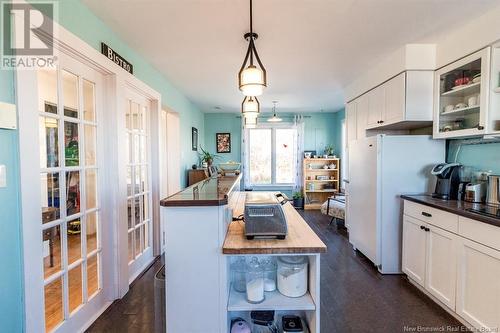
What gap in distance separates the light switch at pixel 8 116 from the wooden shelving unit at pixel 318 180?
5.56 metres

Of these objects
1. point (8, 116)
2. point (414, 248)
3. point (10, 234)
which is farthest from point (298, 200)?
point (8, 116)

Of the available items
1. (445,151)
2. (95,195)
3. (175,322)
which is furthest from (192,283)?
(445,151)

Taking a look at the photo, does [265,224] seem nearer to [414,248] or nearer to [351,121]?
[414,248]

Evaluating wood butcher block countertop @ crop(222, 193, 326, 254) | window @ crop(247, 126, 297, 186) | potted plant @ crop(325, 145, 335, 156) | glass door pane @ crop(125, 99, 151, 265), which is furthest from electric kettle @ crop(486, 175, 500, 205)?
window @ crop(247, 126, 297, 186)

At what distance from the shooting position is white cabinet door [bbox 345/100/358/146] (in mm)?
3904

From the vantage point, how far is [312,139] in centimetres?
650

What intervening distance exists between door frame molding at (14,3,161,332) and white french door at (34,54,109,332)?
→ 0.04 m

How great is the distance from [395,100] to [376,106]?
39 centimetres

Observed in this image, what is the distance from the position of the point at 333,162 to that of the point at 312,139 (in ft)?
2.58

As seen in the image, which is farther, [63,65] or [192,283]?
[63,65]

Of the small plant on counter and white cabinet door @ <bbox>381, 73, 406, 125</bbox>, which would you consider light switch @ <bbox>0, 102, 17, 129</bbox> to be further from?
the small plant on counter

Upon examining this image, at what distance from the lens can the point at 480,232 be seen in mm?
1760

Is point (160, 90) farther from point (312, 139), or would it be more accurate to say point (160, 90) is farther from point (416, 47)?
point (312, 139)

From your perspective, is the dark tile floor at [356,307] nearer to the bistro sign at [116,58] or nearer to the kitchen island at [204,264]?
the kitchen island at [204,264]
